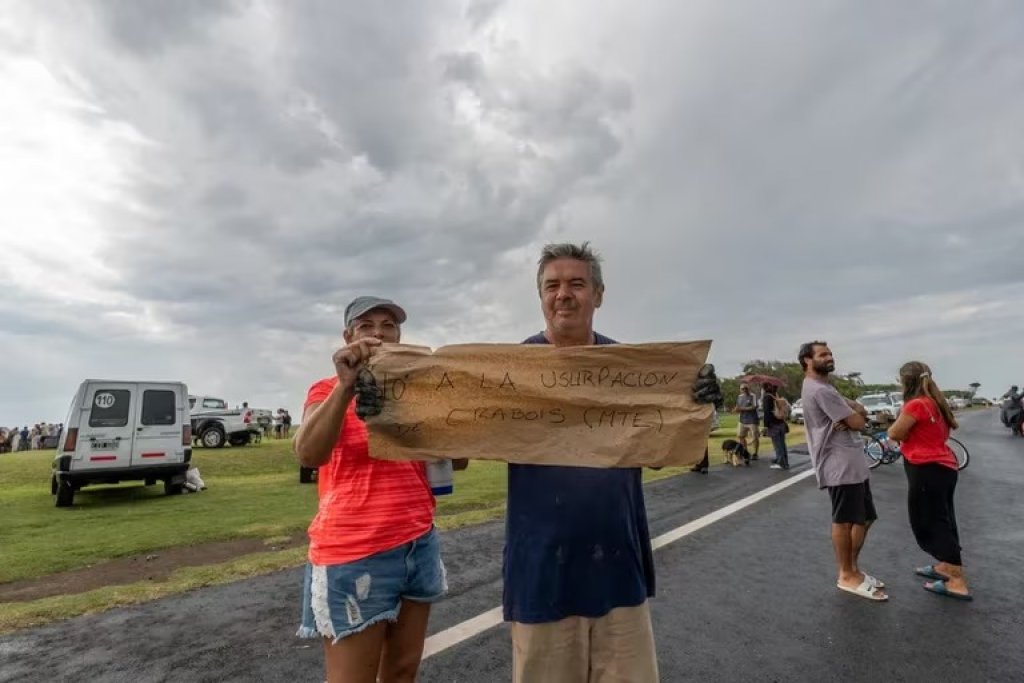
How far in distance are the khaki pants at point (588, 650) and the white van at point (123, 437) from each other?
1195cm

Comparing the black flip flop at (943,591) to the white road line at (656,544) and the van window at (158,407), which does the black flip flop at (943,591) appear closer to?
the white road line at (656,544)

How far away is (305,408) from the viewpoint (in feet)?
7.00

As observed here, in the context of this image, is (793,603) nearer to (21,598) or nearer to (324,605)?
(324,605)

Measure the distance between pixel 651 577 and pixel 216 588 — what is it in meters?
4.30

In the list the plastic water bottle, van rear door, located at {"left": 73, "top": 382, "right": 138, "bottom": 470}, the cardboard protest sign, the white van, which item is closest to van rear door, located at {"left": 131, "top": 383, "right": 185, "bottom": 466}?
the white van

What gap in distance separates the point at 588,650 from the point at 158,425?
487 inches

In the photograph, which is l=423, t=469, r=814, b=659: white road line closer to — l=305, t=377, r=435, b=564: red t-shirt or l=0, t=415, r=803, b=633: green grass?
l=305, t=377, r=435, b=564: red t-shirt

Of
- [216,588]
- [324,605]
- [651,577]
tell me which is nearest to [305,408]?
[324,605]

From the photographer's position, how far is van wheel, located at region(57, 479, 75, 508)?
403 inches

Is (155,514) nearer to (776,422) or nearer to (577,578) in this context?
(577,578)

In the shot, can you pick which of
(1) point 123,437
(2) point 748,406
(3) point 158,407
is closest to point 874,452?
(2) point 748,406

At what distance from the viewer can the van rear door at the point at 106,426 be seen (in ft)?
34.5

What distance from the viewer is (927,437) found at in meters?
4.97

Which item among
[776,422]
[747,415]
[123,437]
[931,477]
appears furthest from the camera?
[747,415]
